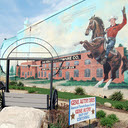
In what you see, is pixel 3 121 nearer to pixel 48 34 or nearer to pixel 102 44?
pixel 102 44

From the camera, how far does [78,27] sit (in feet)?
53.6

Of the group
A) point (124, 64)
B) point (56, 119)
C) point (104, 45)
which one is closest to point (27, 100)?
point (56, 119)

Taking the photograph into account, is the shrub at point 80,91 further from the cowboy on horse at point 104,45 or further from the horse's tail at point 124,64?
the horse's tail at point 124,64

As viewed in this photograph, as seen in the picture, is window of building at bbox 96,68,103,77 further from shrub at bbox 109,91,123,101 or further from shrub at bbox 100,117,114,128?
shrub at bbox 100,117,114,128

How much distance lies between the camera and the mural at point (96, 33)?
12602mm

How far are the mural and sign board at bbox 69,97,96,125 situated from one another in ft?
27.1

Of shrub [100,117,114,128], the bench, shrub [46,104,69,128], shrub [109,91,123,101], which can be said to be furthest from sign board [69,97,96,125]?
shrub [109,91,123,101]

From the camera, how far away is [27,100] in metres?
5.85

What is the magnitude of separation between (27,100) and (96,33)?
10392mm

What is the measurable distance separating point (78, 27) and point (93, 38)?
241 centimetres

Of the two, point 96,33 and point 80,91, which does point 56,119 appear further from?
point 96,33

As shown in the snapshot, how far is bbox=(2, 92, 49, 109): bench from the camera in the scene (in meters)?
5.76

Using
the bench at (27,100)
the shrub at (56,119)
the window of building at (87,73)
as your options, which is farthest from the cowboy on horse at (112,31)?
the shrub at (56,119)

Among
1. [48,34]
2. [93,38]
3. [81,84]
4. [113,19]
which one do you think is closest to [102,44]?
[93,38]
